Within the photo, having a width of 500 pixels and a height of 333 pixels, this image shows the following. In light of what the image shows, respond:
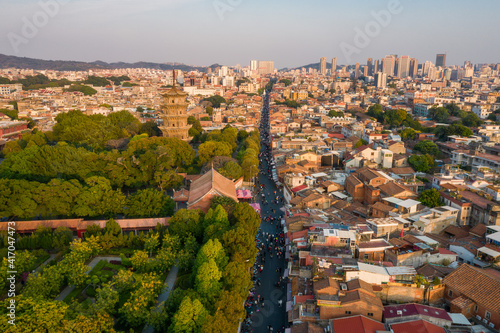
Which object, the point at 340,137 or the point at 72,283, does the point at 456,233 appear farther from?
the point at 340,137

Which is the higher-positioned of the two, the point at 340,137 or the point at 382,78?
the point at 382,78

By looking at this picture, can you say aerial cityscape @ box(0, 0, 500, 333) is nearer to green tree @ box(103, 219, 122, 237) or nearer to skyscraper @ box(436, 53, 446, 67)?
green tree @ box(103, 219, 122, 237)

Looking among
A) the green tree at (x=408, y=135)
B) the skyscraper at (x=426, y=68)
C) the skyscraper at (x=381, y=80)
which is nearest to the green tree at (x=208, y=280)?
the green tree at (x=408, y=135)

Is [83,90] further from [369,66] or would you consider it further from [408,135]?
[369,66]

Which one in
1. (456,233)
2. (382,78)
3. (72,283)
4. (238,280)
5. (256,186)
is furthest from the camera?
(382,78)

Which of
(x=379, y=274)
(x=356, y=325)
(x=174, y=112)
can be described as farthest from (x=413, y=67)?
(x=356, y=325)

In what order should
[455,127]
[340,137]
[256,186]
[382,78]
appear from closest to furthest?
[256,186] < [455,127] < [340,137] < [382,78]

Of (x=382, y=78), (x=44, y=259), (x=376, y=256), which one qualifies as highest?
(x=382, y=78)

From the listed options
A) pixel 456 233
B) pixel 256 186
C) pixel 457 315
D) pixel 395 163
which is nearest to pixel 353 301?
pixel 457 315
